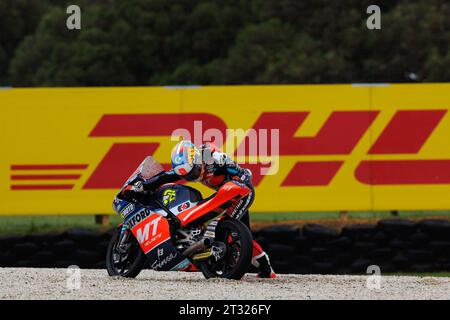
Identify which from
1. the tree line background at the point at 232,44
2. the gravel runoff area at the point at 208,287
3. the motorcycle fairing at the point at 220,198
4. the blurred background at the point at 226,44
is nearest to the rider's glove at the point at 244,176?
the motorcycle fairing at the point at 220,198

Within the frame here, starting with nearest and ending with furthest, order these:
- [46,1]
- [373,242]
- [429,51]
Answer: [373,242] < [429,51] < [46,1]

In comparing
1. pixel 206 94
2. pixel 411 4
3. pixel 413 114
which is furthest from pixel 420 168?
pixel 411 4

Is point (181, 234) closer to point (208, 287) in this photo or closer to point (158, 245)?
point (158, 245)

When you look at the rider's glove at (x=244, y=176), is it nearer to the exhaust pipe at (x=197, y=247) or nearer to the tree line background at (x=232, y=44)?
the exhaust pipe at (x=197, y=247)

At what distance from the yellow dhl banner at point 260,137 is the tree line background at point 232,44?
73.1 feet

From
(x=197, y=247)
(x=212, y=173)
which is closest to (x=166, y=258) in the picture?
(x=197, y=247)

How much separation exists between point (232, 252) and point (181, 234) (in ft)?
2.76

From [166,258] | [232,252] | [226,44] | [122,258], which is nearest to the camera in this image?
[232,252]

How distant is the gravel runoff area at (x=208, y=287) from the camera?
34.7 ft

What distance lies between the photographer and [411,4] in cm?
4619

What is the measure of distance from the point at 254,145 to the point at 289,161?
1.93 feet

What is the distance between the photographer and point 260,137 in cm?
1686

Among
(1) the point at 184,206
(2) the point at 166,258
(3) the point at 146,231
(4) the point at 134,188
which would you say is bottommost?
(2) the point at 166,258

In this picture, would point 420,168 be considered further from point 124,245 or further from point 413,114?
point 124,245
